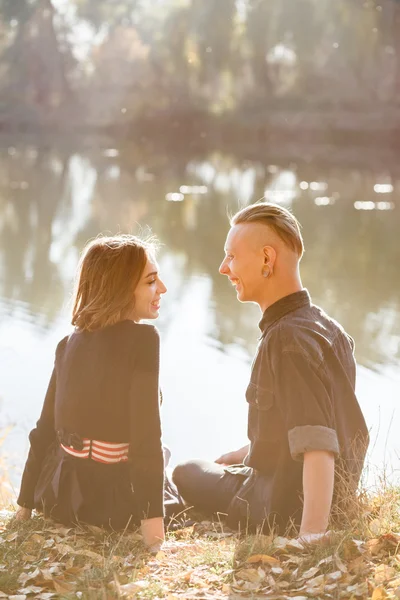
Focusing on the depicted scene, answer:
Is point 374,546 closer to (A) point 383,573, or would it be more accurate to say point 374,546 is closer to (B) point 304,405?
(A) point 383,573

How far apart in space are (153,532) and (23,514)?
646mm

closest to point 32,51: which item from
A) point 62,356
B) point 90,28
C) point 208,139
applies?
point 90,28

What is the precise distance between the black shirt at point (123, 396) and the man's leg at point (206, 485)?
18.2 inches

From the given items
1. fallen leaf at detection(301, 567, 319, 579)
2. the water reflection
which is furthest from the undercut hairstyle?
the water reflection

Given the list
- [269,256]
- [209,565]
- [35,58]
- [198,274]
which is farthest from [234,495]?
[35,58]

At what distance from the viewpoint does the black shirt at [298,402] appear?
3266mm

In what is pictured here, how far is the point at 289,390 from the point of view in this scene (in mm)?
3307

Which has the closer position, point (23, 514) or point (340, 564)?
point (340, 564)

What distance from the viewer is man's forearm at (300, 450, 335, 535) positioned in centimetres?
320

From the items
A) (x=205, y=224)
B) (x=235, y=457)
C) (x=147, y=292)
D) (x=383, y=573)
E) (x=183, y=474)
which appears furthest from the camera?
(x=205, y=224)

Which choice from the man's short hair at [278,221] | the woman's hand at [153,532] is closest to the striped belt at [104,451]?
the woman's hand at [153,532]

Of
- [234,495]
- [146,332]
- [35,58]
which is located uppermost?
[35,58]

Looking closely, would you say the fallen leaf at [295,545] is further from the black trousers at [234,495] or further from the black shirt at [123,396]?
the black shirt at [123,396]

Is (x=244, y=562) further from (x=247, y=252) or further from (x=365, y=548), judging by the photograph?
(x=247, y=252)
